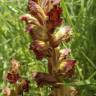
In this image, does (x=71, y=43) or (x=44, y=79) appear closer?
(x=44, y=79)

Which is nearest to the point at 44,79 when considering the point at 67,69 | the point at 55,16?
the point at 67,69

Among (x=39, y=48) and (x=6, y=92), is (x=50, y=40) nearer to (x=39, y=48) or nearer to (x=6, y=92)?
(x=39, y=48)

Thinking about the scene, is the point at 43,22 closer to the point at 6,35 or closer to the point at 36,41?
the point at 36,41

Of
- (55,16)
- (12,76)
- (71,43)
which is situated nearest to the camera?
(55,16)

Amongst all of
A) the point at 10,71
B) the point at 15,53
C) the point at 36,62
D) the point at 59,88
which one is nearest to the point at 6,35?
the point at 15,53

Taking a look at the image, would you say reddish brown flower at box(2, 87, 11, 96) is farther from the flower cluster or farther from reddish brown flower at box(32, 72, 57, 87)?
reddish brown flower at box(32, 72, 57, 87)

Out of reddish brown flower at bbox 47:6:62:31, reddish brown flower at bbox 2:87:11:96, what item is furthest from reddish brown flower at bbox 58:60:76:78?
reddish brown flower at bbox 2:87:11:96
